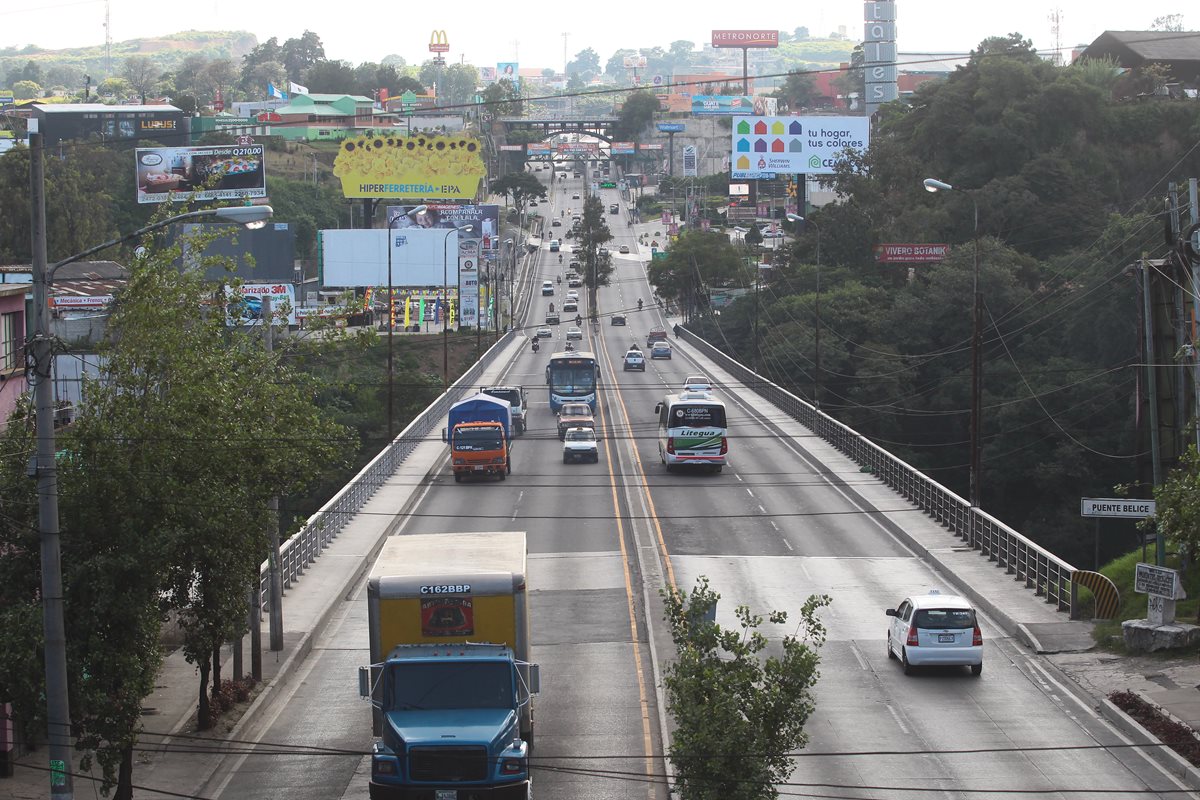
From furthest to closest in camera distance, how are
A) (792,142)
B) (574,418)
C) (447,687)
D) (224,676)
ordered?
(792,142)
(574,418)
(224,676)
(447,687)

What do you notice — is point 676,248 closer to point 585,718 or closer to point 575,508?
point 575,508

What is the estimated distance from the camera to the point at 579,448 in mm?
56844

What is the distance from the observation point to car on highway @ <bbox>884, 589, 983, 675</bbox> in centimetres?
2686

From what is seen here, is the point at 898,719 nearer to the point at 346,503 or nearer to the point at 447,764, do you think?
the point at 447,764

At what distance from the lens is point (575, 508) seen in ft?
157

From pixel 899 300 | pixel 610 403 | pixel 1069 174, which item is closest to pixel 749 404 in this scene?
pixel 610 403

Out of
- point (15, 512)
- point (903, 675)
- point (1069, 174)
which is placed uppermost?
point (1069, 174)

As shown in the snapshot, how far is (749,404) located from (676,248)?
76876mm

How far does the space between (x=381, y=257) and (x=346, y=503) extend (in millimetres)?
87779

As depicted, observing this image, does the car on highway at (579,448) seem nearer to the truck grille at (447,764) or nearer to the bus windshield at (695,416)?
the bus windshield at (695,416)

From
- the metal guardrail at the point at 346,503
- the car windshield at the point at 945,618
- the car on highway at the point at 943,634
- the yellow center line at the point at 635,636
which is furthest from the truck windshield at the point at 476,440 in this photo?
the car windshield at the point at 945,618

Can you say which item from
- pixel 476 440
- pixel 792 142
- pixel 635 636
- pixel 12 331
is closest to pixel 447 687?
pixel 635 636

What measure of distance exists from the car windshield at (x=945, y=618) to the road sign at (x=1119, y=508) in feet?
12.5

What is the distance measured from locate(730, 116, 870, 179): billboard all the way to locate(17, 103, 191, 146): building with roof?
74.7 meters
